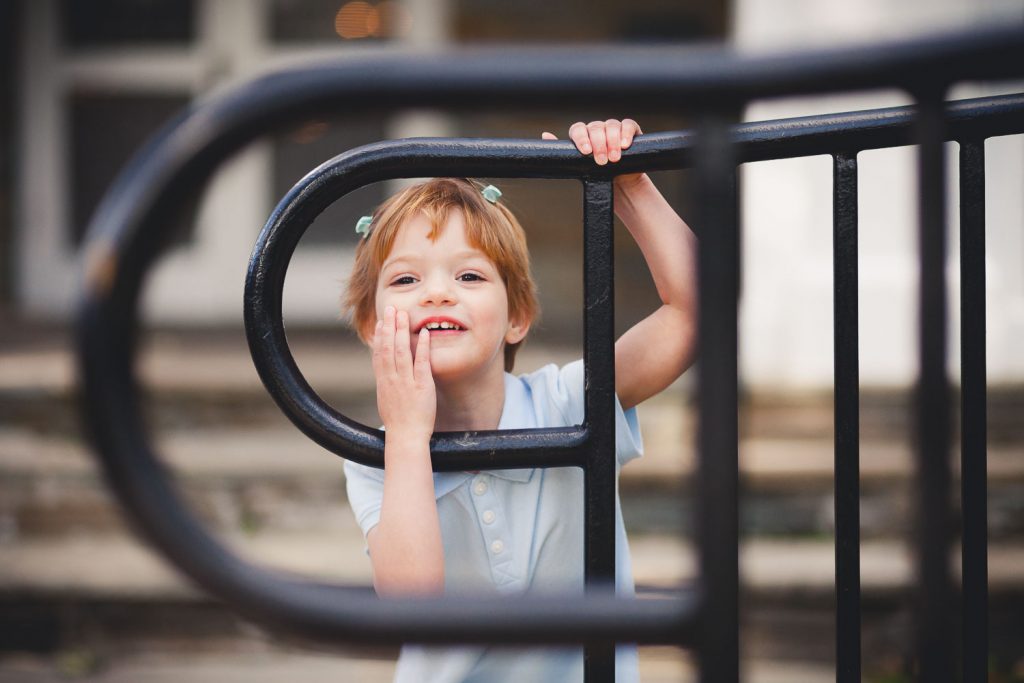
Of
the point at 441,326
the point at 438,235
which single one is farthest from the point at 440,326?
the point at 438,235

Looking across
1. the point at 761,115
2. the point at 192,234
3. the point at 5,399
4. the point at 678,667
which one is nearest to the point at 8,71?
the point at 192,234

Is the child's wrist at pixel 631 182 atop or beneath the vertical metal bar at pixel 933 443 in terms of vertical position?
atop

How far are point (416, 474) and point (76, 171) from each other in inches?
182

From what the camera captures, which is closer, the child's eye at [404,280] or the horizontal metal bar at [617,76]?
the horizontal metal bar at [617,76]

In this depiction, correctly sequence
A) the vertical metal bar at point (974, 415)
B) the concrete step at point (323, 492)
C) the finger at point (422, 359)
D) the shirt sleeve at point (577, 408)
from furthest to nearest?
the concrete step at point (323, 492) → the shirt sleeve at point (577, 408) → the finger at point (422, 359) → the vertical metal bar at point (974, 415)

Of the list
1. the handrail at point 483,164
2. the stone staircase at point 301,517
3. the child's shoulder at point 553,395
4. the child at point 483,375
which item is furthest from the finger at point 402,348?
the stone staircase at point 301,517

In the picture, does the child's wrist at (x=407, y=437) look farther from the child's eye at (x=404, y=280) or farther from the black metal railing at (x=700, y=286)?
the black metal railing at (x=700, y=286)

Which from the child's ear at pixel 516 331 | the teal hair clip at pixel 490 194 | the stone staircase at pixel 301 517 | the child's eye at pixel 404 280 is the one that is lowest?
the stone staircase at pixel 301 517

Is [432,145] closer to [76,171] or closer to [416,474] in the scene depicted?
[416,474]

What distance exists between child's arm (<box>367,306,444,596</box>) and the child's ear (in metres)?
0.24

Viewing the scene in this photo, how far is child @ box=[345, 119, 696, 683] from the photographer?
123cm

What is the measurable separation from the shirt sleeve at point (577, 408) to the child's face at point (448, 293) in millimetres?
Result: 119

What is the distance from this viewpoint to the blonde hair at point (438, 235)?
130 cm

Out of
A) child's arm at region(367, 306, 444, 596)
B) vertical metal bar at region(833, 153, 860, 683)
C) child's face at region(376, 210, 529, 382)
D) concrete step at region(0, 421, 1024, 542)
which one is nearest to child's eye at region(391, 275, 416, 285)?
child's face at region(376, 210, 529, 382)
